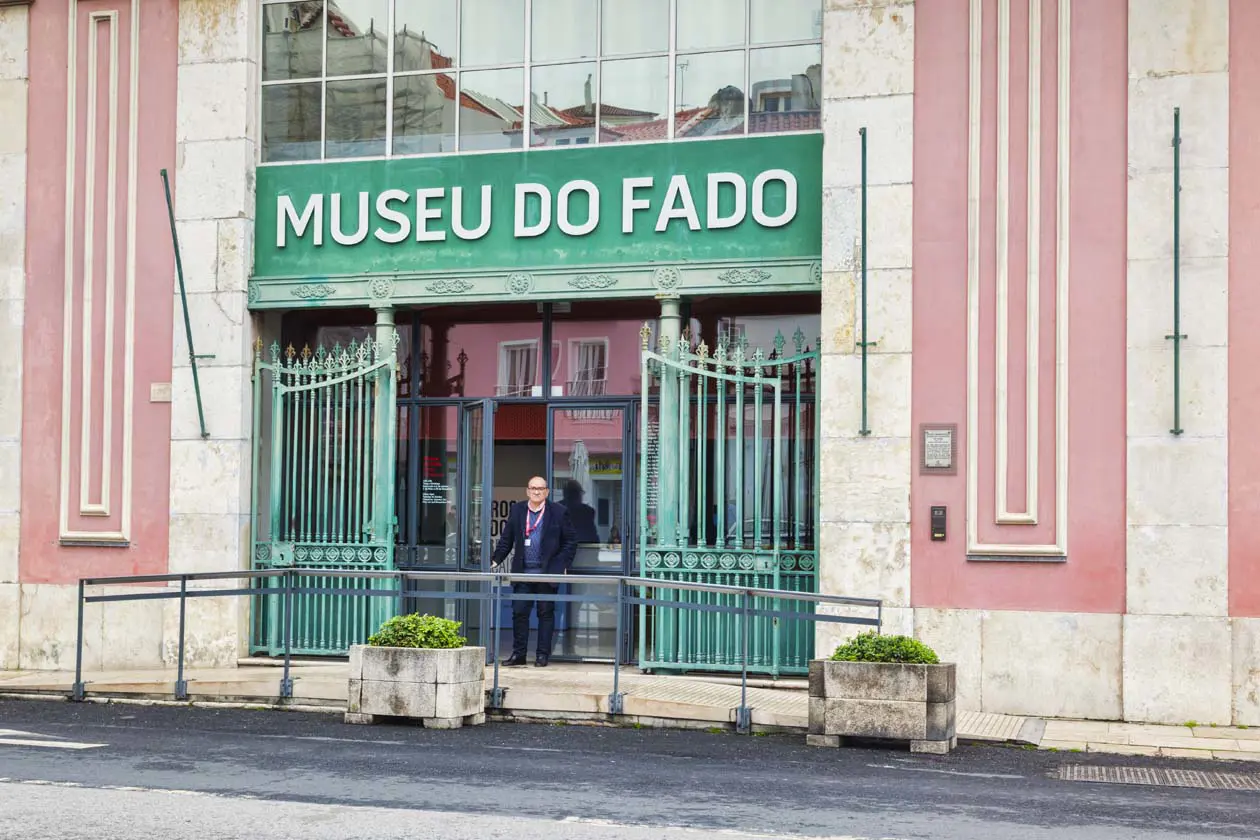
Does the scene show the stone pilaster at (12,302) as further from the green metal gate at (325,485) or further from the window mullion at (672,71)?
the window mullion at (672,71)

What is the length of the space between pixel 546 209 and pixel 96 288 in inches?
180

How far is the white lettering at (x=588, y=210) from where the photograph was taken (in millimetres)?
14266

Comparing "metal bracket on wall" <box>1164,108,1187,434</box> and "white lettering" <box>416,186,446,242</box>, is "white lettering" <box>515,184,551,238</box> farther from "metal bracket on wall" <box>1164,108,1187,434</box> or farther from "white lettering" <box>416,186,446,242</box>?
"metal bracket on wall" <box>1164,108,1187,434</box>

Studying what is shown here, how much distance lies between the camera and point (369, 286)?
48.8ft

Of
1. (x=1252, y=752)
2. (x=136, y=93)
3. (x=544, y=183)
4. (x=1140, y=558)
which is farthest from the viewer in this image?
(x=136, y=93)

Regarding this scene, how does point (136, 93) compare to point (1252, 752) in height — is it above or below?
above

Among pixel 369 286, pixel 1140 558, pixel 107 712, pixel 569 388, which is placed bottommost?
pixel 107 712

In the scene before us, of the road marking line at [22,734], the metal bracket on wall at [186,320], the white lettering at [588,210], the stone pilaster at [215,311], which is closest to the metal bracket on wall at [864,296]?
the white lettering at [588,210]

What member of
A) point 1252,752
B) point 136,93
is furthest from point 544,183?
point 1252,752

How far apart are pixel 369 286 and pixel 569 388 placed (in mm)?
2091

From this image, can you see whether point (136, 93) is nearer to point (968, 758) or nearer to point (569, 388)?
point (569, 388)

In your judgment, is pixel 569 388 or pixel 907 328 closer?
pixel 907 328

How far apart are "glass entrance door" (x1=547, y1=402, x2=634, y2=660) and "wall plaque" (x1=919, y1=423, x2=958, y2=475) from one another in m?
2.77

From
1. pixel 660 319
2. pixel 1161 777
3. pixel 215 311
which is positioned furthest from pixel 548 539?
pixel 1161 777
